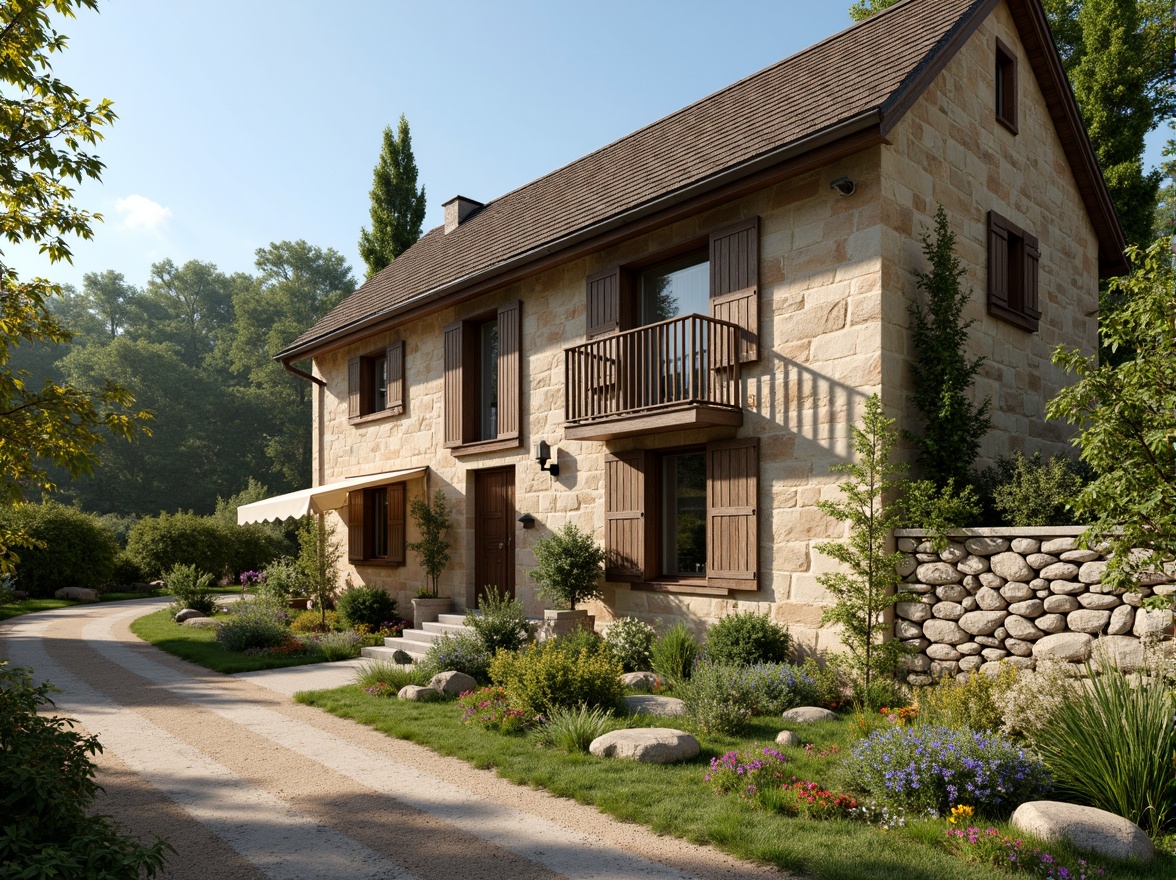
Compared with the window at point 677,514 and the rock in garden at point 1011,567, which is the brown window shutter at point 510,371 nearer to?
the window at point 677,514

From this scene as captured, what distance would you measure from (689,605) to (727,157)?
557 centimetres

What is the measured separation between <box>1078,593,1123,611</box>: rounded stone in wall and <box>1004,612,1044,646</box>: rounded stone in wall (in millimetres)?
500

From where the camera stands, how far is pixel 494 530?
45.4 feet

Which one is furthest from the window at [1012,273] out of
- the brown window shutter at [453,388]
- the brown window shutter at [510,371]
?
the brown window shutter at [453,388]

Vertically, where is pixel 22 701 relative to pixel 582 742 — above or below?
above

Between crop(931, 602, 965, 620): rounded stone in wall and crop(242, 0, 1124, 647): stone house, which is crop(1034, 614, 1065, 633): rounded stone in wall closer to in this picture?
crop(931, 602, 965, 620): rounded stone in wall

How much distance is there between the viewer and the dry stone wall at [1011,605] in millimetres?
7117

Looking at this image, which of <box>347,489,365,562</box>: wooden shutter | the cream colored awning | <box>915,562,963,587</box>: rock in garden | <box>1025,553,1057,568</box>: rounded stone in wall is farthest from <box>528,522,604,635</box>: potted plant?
<box>347,489,365,562</box>: wooden shutter

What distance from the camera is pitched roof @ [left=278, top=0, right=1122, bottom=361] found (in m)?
9.34

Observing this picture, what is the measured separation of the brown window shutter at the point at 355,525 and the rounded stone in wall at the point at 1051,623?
42.3 feet

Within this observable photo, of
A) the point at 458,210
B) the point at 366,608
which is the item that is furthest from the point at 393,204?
the point at 366,608

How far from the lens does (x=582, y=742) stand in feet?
22.4

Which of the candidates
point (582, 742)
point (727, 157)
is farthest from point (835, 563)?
point (727, 157)

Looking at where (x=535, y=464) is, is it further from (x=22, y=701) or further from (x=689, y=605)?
(x=22, y=701)
